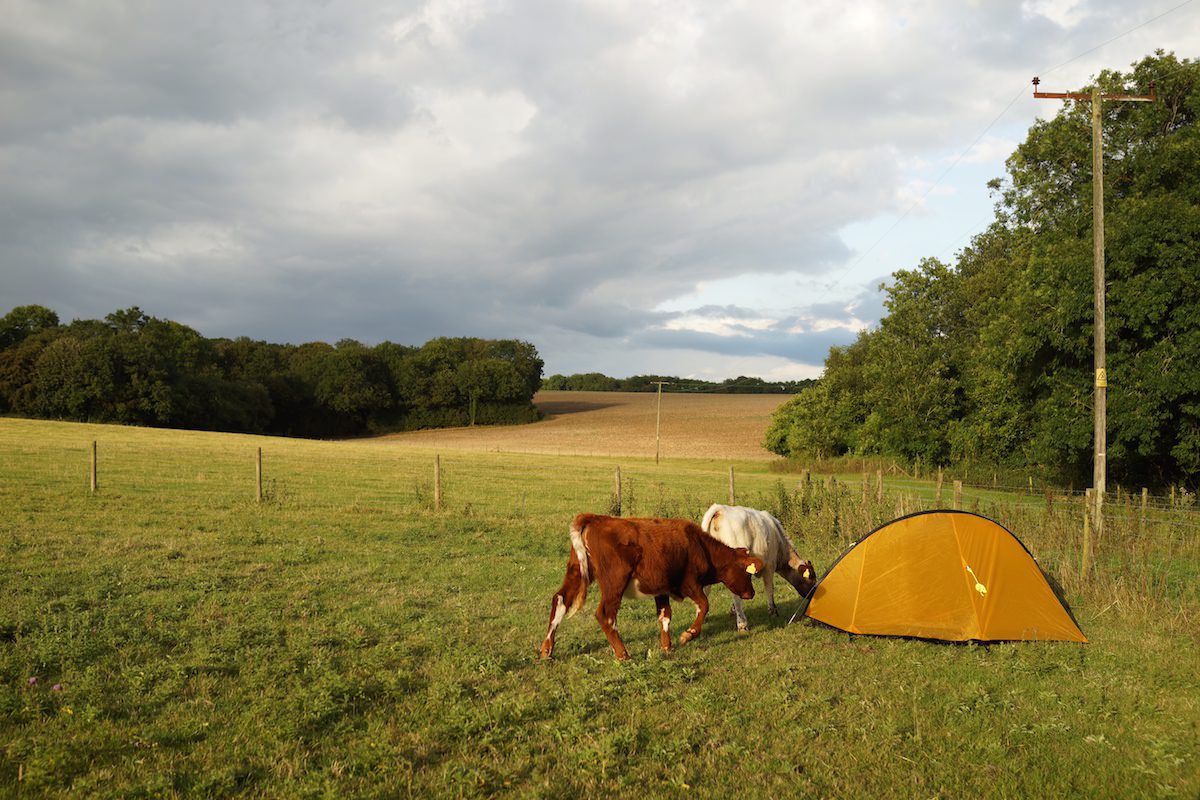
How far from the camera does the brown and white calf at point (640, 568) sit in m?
7.84

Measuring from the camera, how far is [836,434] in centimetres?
5409

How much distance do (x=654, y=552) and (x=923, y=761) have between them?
3.33 metres

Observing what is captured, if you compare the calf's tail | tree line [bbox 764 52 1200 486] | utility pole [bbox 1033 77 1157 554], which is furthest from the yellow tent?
tree line [bbox 764 52 1200 486]

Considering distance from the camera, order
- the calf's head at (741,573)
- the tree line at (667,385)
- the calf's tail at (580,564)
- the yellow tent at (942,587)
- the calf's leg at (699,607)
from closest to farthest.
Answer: the calf's tail at (580,564) → the calf's leg at (699,607) → the calf's head at (741,573) → the yellow tent at (942,587) → the tree line at (667,385)

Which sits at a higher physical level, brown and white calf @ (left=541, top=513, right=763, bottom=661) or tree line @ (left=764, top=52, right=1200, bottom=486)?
tree line @ (left=764, top=52, right=1200, bottom=486)

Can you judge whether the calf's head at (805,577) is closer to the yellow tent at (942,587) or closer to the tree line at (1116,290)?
the yellow tent at (942,587)

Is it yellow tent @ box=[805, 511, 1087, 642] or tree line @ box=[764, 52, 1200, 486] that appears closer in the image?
yellow tent @ box=[805, 511, 1087, 642]

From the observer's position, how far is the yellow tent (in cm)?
885

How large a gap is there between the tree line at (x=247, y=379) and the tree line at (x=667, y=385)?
80.0 feet

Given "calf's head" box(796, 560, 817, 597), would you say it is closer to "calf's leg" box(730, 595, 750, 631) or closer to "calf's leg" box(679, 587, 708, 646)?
"calf's leg" box(730, 595, 750, 631)

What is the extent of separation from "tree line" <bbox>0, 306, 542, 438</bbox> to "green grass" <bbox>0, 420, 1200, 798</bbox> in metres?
62.8

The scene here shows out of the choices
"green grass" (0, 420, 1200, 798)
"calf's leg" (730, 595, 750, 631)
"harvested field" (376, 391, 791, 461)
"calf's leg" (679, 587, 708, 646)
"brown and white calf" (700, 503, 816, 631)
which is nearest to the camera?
"green grass" (0, 420, 1200, 798)

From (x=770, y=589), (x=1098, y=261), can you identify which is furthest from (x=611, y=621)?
(x=1098, y=261)

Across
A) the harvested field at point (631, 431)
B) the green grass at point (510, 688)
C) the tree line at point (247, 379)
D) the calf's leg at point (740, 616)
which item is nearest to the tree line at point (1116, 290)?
the green grass at point (510, 688)
